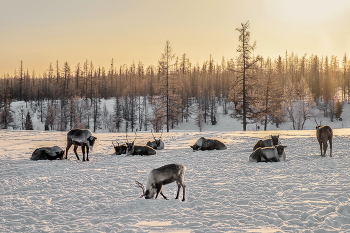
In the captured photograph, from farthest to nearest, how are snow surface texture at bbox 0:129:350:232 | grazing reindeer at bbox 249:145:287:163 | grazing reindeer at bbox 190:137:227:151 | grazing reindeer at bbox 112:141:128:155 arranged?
grazing reindeer at bbox 190:137:227:151 → grazing reindeer at bbox 112:141:128:155 → grazing reindeer at bbox 249:145:287:163 → snow surface texture at bbox 0:129:350:232

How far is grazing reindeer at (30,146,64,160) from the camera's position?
573 inches

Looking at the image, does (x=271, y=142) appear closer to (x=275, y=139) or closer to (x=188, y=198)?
(x=275, y=139)

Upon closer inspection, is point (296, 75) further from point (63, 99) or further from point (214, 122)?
point (63, 99)

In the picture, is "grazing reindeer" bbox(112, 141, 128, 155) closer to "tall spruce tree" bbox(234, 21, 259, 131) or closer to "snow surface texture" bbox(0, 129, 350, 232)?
"snow surface texture" bbox(0, 129, 350, 232)

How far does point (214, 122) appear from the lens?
7350 centimetres

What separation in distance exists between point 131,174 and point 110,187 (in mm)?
2072

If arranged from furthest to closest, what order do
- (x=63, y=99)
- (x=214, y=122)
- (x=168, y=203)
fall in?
(x=63, y=99), (x=214, y=122), (x=168, y=203)

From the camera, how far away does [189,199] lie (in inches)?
297

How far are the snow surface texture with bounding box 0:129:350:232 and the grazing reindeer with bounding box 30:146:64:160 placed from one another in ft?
4.76

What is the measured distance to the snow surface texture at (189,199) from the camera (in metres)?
5.69

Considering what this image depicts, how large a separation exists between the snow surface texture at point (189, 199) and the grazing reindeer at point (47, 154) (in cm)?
145

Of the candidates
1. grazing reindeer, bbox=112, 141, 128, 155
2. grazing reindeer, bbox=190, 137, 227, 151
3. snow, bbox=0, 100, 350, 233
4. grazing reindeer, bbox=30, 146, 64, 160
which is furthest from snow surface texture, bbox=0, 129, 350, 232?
grazing reindeer, bbox=190, 137, 227, 151

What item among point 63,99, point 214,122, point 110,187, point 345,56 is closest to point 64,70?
point 63,99

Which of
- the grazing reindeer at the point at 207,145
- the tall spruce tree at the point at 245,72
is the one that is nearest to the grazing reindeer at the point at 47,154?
the grazing reindeer at the point at 207,145
